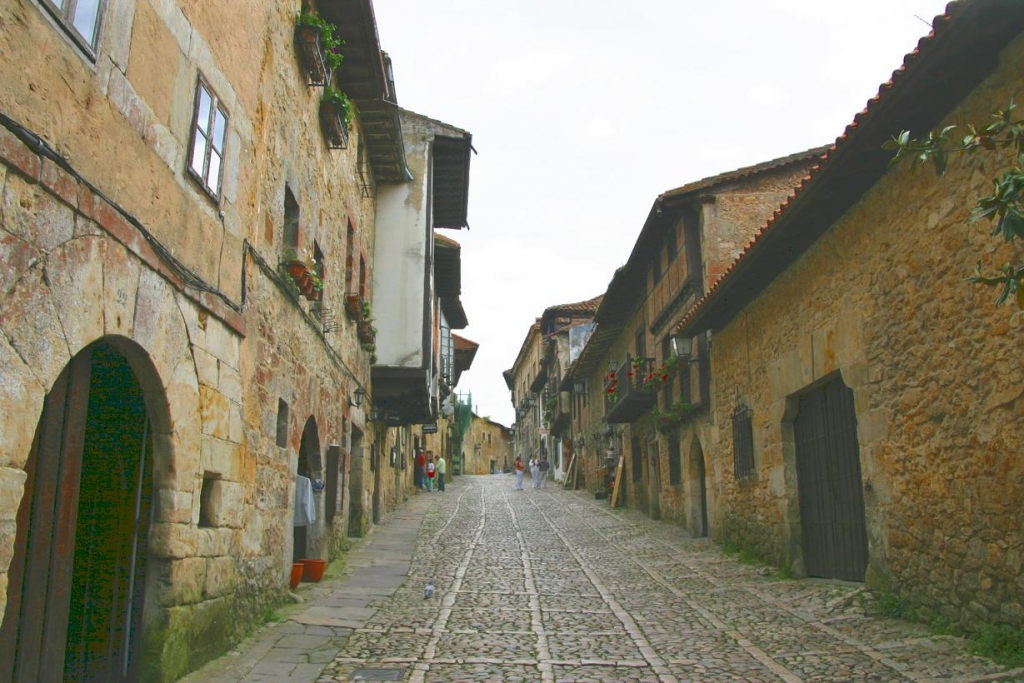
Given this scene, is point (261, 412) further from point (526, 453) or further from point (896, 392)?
point (526, 453)

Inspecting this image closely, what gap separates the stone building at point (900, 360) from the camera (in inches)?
238

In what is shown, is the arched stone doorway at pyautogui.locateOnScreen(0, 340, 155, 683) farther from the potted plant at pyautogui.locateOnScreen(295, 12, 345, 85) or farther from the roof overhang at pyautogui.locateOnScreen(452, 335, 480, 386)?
the roof overhang at pyautogui.locateOnScreen(452, 335, 480, 386)

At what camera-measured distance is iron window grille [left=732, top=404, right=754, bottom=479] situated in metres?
12.2

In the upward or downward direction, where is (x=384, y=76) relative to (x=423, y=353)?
upward

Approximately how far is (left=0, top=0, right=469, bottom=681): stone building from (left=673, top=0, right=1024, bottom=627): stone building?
5.22 meters

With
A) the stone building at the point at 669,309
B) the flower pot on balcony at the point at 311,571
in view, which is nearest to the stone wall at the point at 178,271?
the flower pot on balcony at the point at 311,571

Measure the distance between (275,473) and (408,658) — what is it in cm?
269

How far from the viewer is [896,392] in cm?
776

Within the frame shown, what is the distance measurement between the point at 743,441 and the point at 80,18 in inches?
407

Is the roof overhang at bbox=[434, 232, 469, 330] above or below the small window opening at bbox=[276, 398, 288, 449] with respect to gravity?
above

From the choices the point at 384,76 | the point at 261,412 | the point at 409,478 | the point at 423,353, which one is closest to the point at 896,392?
the point at 261,412

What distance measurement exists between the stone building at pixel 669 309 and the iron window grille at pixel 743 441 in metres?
1.69

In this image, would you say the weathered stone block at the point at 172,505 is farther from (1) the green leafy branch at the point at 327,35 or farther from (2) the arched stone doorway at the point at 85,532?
(1) the green leafy branch at the point at 327,35

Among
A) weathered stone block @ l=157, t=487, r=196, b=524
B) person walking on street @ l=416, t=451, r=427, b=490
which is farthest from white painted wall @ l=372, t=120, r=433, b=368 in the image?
person walking on street @ l=416, t=451, r=427, b=490
